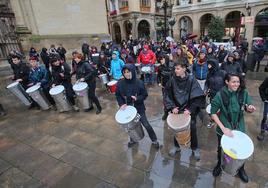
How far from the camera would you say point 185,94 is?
3.24 meters

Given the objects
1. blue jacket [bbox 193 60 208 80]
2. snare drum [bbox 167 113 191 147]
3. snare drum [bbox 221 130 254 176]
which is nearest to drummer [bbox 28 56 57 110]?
snare drum [bbox 167 113 191 147]

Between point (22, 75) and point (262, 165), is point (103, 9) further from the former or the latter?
point (262, 165)

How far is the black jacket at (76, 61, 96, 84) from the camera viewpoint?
5664 mm

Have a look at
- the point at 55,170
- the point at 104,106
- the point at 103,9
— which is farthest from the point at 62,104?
the point at 103,9

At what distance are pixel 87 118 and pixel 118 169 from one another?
259 cm

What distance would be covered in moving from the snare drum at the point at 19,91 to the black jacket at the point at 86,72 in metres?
2.09

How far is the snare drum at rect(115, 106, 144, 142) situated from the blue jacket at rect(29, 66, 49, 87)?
12.3 feet

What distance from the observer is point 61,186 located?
3223 mm

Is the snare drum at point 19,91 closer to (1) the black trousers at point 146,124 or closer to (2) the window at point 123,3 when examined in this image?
(1) the black trousers at point 146,124

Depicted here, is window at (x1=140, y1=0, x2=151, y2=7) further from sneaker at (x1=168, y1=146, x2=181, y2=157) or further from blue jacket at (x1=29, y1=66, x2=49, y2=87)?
sneaker at (x1=168, y1=146, x2=181, y2=157)

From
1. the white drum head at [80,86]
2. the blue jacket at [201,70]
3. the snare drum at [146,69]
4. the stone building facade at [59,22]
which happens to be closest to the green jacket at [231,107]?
the blue jacket at [201,70]

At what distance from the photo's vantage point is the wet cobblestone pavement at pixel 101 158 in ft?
10.5

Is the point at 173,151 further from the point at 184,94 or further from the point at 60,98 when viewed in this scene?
the point at 60,98

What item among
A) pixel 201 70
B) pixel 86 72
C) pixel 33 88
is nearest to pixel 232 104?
pixel 201 70
